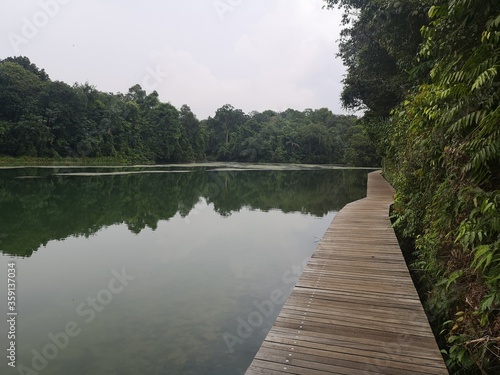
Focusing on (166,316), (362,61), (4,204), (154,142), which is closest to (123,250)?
(166,316)

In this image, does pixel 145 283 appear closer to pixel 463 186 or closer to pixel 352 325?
pixel 352 325

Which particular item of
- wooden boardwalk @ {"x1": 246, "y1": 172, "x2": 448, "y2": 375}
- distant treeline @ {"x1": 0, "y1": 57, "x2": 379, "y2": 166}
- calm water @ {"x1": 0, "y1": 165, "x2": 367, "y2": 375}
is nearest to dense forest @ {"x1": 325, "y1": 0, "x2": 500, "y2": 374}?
wooden boardwalk @ {"x1": 246, "y1": 172, "x2": 448, "y2": 375}

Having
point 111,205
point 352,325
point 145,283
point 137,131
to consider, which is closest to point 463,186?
point 352,325

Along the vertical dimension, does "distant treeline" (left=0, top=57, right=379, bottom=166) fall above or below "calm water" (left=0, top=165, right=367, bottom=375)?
above

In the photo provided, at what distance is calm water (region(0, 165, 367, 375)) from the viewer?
3.16 meters

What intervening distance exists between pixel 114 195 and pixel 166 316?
10537 mm

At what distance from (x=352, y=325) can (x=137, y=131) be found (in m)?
49.3

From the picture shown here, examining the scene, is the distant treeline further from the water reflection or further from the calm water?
the calm water

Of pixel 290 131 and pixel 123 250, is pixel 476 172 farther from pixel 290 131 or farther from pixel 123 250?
pixel 290 131

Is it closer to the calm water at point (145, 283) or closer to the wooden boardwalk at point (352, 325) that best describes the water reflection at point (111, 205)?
the calm water at point (145, 283)

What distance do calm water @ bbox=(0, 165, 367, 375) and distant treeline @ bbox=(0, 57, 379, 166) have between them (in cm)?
1826

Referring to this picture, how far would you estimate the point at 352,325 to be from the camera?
101 inches

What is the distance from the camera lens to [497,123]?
231cm

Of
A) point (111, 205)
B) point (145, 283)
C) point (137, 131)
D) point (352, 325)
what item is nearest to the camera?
point (352, 325)
